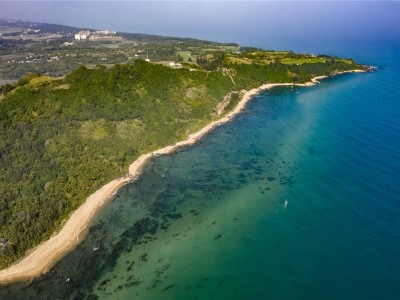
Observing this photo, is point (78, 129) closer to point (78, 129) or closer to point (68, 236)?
point (78, 129)

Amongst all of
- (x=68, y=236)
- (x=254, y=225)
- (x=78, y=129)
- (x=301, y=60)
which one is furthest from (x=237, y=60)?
(x=68, y=236)

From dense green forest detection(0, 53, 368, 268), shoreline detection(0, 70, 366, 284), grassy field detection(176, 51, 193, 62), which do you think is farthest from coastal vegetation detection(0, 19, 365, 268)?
grassy field detection(176, 51, 193, 62)

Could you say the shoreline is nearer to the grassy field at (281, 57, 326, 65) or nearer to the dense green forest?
the dense green forest

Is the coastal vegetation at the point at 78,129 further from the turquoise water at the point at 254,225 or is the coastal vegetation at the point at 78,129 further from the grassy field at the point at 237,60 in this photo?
the grassy field at the point at 237,60

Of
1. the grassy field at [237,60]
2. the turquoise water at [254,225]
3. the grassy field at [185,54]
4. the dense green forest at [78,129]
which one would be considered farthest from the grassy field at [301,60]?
the turquoise water at [254,225]

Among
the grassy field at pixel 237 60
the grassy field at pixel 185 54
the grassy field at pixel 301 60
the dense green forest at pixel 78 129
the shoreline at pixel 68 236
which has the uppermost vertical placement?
the grassy field at pixel 301 60

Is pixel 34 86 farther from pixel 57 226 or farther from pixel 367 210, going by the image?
pixel 367 210
